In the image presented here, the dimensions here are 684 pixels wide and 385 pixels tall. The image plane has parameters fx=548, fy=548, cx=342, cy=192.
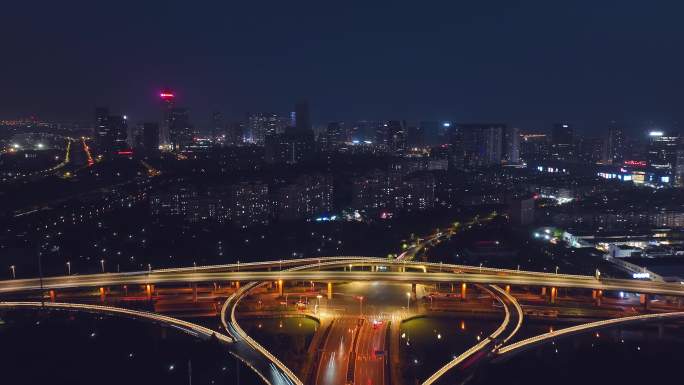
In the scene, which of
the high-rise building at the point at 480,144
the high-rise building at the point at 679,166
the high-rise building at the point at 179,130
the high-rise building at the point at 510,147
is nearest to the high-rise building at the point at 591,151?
the high-rise building at the point at 510,147

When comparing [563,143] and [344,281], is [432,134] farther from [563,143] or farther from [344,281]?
[344,281]

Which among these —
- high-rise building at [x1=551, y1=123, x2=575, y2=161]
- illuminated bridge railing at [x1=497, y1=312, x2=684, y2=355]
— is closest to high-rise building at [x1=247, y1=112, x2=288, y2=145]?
high-rise building at [x1=551, y1=123, x2=575, y2=161]

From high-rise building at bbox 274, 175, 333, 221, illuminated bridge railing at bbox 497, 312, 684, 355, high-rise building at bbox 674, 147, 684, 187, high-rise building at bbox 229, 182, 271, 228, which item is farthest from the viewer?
high-rise building at bbox 674, 147, 684, 187

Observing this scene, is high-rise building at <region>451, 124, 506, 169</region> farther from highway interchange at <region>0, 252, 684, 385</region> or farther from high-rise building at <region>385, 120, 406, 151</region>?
highway interchange at <region>0, 252, 684, 385</region>

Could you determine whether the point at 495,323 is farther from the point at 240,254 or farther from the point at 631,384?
the point at 240,254

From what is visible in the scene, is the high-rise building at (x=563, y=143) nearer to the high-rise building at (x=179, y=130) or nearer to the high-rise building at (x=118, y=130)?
the high-rise building at (x=179, y=130)

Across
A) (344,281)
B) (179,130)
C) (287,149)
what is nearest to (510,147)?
(287,149)

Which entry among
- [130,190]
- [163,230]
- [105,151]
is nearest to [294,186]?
[163,230]
